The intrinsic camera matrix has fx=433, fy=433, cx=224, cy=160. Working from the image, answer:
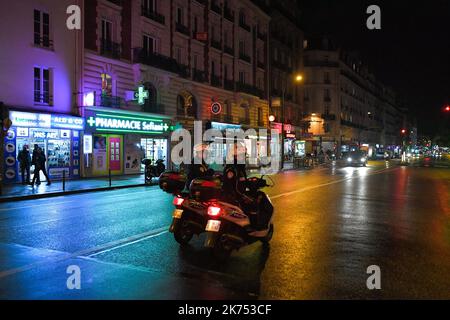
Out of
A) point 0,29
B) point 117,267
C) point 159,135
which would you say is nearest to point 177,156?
point 159,135

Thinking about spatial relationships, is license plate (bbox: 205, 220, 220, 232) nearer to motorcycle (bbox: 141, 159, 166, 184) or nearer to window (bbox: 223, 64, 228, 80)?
motorcycle (bbox: 141, 159, 166, 184)

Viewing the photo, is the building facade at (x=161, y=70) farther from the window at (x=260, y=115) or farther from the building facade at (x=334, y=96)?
the building facade at (x=334, y=96)

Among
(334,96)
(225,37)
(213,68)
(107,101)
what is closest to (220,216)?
(107,101)

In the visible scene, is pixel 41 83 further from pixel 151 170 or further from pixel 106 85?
pixel 151 170

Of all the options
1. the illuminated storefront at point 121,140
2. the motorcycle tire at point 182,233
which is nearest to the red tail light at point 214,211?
the motorcycle tire at point 182,233

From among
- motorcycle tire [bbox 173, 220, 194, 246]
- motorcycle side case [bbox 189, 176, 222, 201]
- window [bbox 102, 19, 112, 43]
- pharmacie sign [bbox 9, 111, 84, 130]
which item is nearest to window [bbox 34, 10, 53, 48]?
pharmacie sign [bbox 9, 111, 84, 130]

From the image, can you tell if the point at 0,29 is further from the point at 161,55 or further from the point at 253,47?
the point at 253,47

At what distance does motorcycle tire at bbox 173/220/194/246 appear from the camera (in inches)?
302

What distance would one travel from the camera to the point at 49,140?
22297 mm

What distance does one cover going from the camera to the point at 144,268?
20.4 ft

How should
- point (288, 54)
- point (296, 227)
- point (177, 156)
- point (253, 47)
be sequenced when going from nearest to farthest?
1. point (296, 227)
2. point (177, 156)
3. point (253, 47)
4. point (288, 54)

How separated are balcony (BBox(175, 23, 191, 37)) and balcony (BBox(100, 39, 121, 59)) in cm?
712

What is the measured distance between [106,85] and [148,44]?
548 centimetres

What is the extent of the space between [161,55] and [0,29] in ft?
38.2
